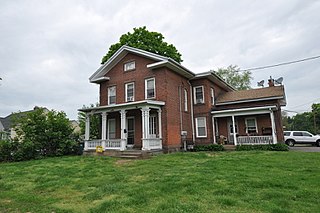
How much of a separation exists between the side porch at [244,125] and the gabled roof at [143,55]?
15.3ft

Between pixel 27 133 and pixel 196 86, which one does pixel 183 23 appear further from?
pixel 27 133

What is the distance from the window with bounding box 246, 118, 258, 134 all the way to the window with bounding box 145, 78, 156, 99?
29.4 ft

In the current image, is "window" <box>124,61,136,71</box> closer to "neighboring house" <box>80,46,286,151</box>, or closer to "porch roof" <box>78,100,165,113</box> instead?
"neighboring house" <box>80,46,286,151</box>

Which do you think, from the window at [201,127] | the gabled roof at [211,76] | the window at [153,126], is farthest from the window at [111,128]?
the gabled roof at [211,76]

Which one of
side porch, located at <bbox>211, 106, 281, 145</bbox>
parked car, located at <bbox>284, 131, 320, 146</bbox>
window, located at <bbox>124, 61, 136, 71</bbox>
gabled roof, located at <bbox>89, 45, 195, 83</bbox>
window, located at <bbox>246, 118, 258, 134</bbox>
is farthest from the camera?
parked car, located at <bbox>284, 131, 320, 146</bbox>

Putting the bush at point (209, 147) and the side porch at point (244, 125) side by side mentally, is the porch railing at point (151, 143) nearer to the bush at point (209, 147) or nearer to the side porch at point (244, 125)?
the bush at point (209, 147)

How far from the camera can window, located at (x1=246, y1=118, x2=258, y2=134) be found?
57.9 ft

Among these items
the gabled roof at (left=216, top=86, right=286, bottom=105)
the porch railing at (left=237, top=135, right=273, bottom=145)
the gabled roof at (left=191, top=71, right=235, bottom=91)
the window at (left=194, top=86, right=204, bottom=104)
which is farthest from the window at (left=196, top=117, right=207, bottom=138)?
the gabled roof at (left=191, top=71, right=235, bottom=91)

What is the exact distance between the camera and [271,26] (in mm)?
14992

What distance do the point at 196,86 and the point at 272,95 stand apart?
6.20 metres

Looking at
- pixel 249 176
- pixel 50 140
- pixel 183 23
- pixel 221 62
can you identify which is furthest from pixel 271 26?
pixel 221 62

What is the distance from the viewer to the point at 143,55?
51.5 ft

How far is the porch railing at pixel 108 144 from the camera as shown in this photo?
1362 cm

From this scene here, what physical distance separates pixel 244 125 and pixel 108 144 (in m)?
11.6
